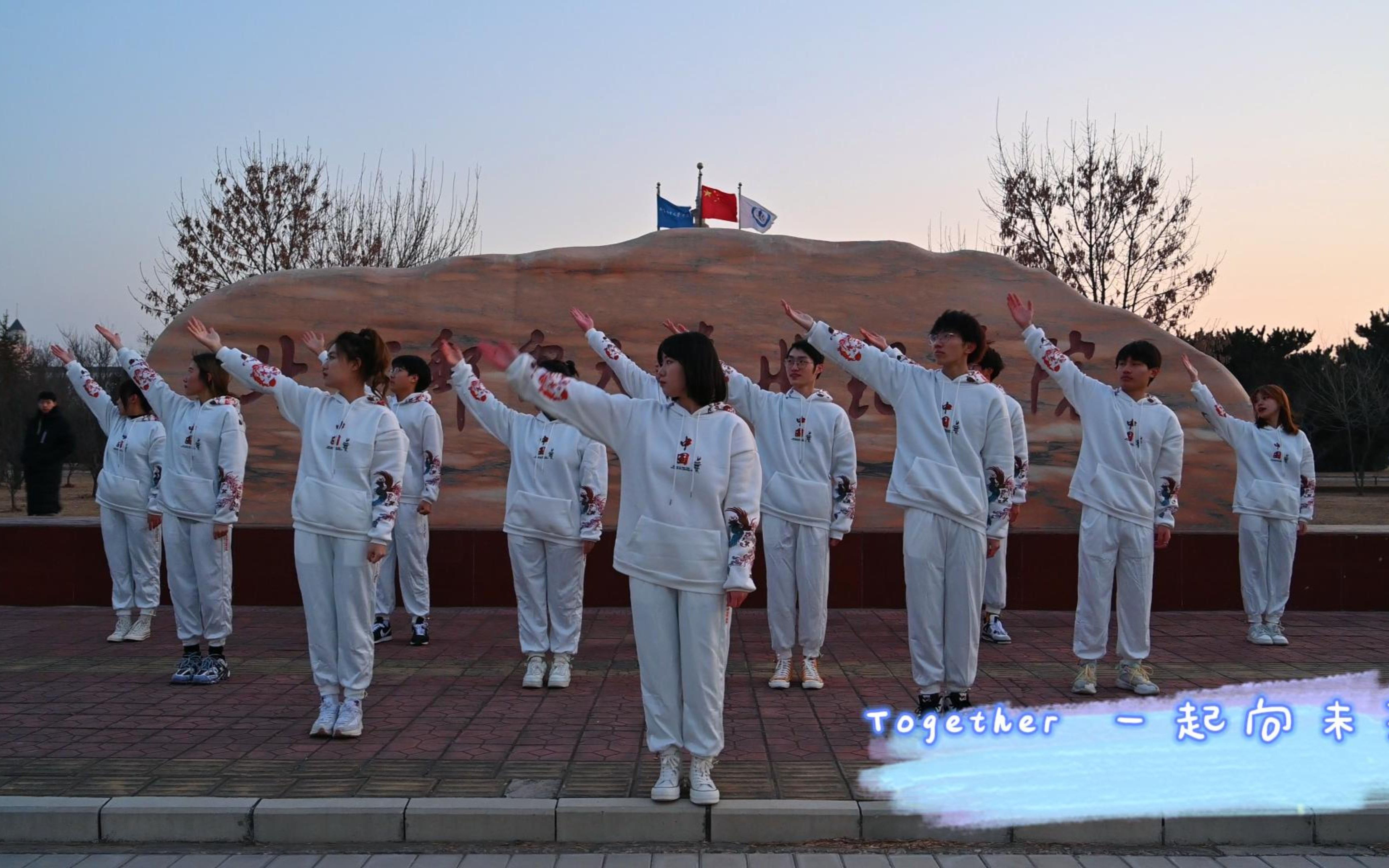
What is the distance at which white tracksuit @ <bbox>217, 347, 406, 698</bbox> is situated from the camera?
5176 mm

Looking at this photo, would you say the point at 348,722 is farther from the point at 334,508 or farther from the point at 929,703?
the point at 929,703

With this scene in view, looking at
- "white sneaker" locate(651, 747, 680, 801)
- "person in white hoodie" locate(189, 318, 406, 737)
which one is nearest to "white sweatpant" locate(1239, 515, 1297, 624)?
"white sneaker" locate(651, 747, 680, 801)

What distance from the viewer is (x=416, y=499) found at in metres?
7.82

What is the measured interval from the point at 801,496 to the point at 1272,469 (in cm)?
388

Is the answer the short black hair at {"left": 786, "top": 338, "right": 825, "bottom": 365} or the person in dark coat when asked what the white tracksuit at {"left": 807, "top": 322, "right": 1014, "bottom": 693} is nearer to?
the short black hair at {"left": 786, "top": 338, "right": 825, "bottom": 365}

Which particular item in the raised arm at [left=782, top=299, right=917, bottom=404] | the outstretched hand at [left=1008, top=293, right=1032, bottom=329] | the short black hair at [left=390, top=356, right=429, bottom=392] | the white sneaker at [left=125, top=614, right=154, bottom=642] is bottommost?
the white sneaker at [left=125, top=614, right=154, bottom=642]

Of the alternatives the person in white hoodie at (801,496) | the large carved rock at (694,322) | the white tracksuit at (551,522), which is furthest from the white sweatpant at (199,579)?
the person in white hoodie at (801,496)

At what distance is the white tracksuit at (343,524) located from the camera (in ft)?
17.0

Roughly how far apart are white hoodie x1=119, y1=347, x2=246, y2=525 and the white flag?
6.63m

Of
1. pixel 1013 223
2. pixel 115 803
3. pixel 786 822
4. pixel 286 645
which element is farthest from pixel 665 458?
pixel 1013 223

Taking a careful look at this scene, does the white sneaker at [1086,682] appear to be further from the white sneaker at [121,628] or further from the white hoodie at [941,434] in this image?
the white sneaker at [121,628]

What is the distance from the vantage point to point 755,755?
195 inches

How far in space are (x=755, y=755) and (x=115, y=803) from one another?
246 centimetres

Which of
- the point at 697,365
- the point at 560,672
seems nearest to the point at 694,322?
the point at 560,672
